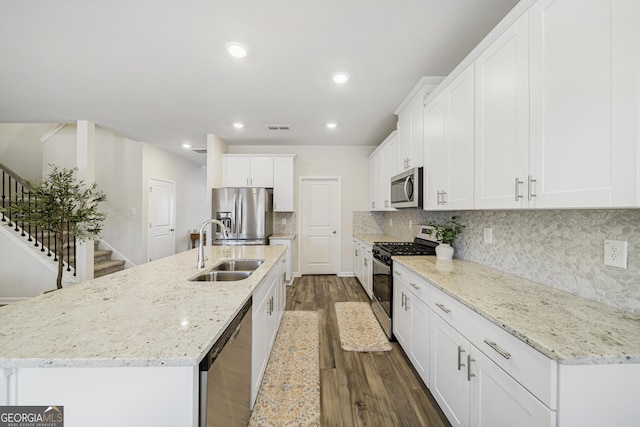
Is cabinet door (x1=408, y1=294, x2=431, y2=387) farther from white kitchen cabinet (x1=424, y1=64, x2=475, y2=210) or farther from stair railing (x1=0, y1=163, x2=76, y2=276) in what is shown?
stair railing (x1=0, y1=163, x2=76, y2=276)

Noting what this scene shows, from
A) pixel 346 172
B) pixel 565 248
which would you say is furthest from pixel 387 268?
pixel 346 172

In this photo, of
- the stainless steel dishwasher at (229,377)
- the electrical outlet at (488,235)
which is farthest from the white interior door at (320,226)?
the stainless steel dishwasher at (229,377)

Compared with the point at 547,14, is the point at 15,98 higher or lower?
higher

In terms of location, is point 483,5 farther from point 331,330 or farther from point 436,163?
point 331,330

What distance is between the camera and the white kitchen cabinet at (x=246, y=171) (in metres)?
4.50

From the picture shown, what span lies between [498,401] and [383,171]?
124 inches

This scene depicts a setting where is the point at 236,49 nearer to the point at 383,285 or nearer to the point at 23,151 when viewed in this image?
the point at 383,285

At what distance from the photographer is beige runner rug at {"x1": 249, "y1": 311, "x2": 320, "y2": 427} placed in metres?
1.60

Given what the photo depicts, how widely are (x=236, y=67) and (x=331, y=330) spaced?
9.27 ft

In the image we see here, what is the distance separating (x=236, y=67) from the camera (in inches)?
90.6

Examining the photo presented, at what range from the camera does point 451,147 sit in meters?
1.94

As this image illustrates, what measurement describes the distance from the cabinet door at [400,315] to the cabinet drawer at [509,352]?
741mm

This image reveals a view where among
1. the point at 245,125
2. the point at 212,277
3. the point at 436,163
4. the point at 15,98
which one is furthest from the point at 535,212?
the point at 15,98

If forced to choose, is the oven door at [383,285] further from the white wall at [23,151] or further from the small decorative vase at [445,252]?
the white wall at [23,151]
